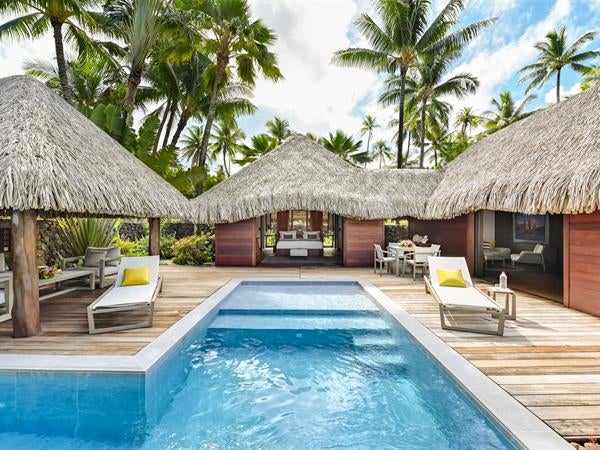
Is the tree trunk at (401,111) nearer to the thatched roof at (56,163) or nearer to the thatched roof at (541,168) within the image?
the thatched roof at (541,168)

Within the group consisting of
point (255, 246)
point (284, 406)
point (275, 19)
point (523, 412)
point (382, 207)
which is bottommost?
point (284, 406)

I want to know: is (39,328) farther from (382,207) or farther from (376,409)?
(382,207)

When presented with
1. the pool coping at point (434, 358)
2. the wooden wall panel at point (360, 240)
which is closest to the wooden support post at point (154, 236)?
the pool coping at point (434, 358)

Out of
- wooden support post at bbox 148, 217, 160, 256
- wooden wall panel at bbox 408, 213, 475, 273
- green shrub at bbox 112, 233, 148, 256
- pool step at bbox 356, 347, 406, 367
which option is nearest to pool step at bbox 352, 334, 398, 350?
pool step at bbox 356, 347, 406, 367

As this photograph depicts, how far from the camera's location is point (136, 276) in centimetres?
541

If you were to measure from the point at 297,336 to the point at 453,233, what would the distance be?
7.24 m

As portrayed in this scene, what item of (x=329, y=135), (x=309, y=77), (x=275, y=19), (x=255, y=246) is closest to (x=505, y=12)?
(x=309, y=77)

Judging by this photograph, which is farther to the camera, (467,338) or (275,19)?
(275,19)

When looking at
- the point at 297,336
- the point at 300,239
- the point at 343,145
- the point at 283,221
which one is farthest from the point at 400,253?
the point at 343,145

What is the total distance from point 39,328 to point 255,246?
267 inches

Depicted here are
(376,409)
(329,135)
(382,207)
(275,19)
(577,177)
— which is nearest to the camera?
(376,409)

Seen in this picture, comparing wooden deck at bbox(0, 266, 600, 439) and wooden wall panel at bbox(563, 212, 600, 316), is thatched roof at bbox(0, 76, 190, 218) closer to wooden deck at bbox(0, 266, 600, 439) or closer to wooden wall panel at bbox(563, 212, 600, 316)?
wooden deck at bbox(0, 266, 600, 439)

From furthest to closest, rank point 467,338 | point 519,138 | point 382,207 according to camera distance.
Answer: point 382,207, point 519,138, point 467,338

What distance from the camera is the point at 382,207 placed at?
34.6 feet
